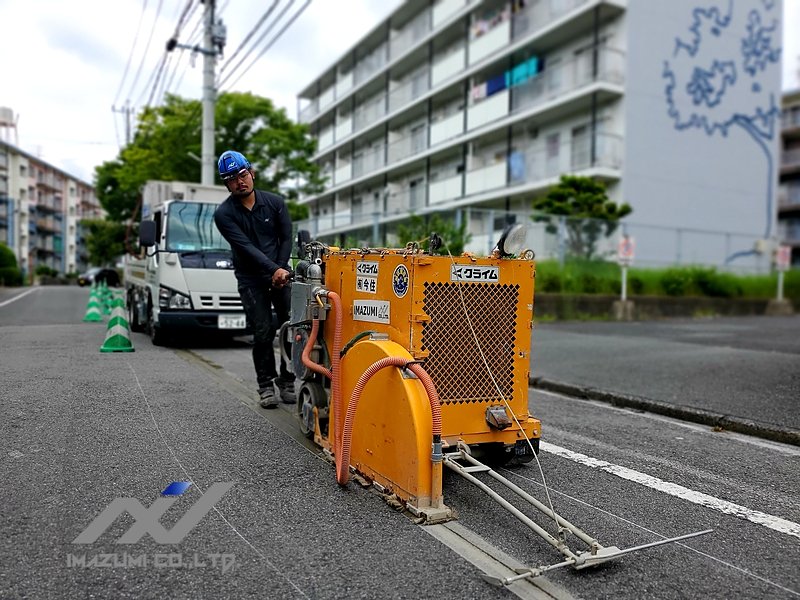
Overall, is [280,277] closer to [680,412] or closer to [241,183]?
[241,183]

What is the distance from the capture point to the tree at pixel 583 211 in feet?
58.3

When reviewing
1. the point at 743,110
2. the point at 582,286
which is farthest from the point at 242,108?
the point at 743,110

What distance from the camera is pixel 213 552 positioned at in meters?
2.80

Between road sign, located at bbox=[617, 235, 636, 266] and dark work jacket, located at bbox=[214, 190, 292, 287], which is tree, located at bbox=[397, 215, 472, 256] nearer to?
road sign, located at bbox=[617, 235, 636, 266]

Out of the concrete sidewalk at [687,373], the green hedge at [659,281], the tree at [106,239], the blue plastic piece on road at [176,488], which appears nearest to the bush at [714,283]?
the green hedge at [659,281]

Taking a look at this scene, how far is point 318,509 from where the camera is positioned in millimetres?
3314

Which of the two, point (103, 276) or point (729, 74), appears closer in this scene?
point (729, 74)

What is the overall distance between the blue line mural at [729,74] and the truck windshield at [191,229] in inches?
754

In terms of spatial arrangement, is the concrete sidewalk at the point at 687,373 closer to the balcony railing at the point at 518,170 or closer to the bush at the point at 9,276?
the balcony railing at the point at 518,170

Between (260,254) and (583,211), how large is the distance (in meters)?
15.3

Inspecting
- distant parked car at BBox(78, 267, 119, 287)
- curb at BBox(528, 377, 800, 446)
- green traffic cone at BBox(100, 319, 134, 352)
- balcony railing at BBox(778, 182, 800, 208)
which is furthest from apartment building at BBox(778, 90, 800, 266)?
distant parked car at BBox(78, 267, 119, 287)

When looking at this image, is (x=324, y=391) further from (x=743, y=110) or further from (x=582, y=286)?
(x=743, y=110)

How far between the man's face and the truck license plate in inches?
175

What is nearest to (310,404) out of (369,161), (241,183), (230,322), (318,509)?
(318,509)
